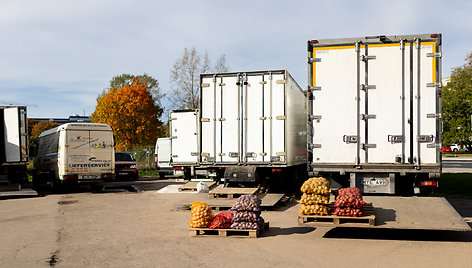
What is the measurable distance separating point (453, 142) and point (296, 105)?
164 feet

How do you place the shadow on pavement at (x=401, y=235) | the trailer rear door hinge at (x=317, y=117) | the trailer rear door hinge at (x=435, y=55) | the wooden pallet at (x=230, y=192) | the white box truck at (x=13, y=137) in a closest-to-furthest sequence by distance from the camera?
the shadow on pavement at (x=401, y=235) → the trailer rear door hinge at (x=435, y=55) → the trailer rear door hinge at (x=317, y=117) → the wooden pallet at (x=230, y=192) → the white box truck at (x=13, y=137)

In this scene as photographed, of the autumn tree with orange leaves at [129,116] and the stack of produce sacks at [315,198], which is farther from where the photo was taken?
the autumn tree with orange leaves at [129,116]

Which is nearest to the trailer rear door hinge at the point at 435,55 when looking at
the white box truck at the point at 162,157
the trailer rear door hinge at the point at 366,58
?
the trailer rear door hinge at the point at 366,58

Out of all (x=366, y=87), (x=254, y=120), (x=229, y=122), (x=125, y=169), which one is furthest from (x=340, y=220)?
(x=125, y=169)

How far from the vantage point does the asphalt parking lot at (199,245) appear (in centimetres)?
677

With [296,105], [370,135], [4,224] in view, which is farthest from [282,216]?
[4,224]

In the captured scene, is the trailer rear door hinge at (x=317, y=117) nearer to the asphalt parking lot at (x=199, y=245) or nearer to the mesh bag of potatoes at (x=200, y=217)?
the asphalt parking lot at (x=199, y=245)

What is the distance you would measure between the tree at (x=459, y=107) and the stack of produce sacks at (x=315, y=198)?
5322cm

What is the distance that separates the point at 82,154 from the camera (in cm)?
1816

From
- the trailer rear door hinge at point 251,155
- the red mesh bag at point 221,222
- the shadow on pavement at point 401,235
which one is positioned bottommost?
the shadow on pavement at point 401,235

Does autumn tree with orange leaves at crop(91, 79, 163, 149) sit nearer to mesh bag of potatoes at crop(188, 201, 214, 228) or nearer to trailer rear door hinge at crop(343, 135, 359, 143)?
trailer rear door hinge at crop(343, 135, 359, 143)

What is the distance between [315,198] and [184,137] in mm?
10654

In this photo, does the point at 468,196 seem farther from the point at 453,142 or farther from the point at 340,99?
the point at 453,142

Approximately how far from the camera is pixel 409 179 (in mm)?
10227
